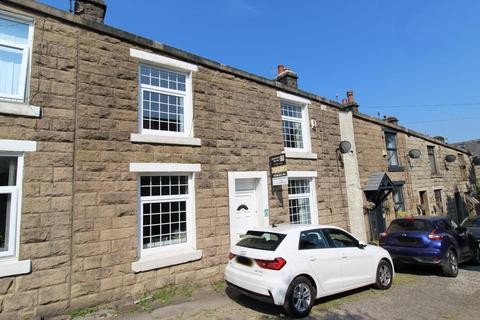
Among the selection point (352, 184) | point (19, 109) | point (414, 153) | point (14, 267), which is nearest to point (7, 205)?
point (14, 267)

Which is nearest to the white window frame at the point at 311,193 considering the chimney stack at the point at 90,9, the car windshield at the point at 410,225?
the car windshield at the point at 410,225

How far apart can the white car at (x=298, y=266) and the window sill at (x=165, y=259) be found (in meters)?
1.45

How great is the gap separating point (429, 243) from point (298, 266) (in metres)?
4.60

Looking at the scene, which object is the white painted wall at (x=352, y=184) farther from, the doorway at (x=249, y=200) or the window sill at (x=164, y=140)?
the window sill at (x=164, y=140)

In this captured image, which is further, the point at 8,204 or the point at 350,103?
the point at 350,103

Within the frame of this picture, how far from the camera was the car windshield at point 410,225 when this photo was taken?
27.1ft

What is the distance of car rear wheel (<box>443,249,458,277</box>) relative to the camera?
7.75 metres

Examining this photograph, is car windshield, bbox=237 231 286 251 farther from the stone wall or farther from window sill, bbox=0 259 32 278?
window sill, bbox=0 259 32 278

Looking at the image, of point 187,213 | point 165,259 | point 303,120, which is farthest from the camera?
point 303,120

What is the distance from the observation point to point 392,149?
15.2 m

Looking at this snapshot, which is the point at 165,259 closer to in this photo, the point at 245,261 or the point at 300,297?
the point at 245,261

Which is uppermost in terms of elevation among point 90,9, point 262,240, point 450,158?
point 90,9

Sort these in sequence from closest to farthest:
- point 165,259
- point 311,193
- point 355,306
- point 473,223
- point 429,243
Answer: point 355,306, point 165,259, point 429,243, point 311,193, point 473,223

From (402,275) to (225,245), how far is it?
4.99 meters
